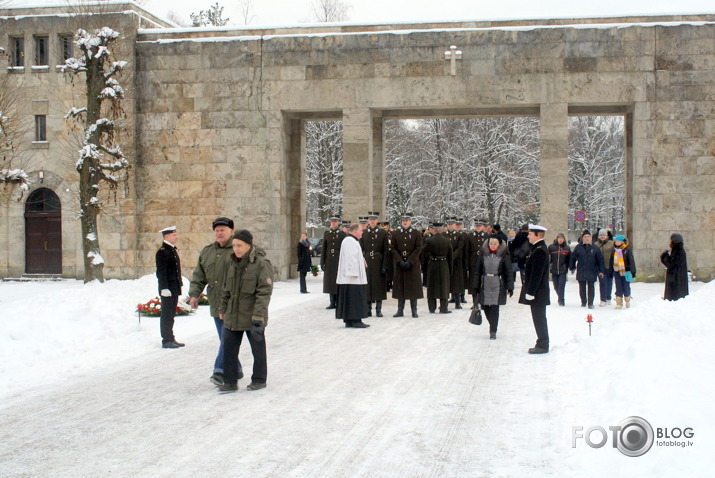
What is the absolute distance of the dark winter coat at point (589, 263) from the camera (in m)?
17.7

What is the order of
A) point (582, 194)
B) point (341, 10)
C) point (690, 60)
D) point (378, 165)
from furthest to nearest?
point (582, 194) < point (341, 10) < point (378, 165) < point (690, 60)

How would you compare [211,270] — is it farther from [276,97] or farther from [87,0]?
[87,0]

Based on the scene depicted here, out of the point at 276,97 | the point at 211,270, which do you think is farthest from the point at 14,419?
the point at 276,97

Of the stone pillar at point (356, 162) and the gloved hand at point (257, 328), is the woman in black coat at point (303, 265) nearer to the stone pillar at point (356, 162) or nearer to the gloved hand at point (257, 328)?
the stone pillar at point (356, 162)

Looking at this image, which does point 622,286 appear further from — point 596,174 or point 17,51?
point 596,174

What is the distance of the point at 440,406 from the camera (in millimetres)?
8016

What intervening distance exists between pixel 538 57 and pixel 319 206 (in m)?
24.6

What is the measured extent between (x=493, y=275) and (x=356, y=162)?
42.5 ft

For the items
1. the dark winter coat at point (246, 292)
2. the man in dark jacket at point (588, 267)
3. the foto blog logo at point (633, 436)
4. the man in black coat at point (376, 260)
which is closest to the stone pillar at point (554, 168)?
the man in dark jacket at point (588, 267)

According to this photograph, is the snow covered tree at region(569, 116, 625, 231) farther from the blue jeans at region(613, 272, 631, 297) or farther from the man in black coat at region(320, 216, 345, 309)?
the man in black coat at region(320, 216, 345, 309)

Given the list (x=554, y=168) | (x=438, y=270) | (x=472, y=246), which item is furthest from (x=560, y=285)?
(x=554, y=168)

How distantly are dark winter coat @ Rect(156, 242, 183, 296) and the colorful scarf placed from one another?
959 centimetres

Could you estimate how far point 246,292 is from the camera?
8750 mm

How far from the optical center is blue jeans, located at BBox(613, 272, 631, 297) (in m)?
17.2
